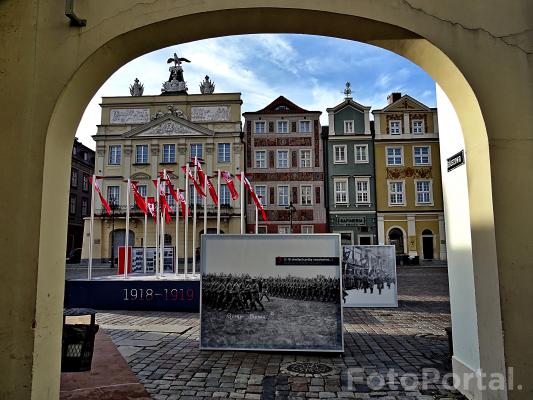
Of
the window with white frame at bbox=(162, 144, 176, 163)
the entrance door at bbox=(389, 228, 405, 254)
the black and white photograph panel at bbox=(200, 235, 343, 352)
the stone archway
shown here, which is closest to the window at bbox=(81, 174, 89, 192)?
the window with white frame at bbox=(162, 144, 176, 163)

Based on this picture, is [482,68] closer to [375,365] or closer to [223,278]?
[375,365]

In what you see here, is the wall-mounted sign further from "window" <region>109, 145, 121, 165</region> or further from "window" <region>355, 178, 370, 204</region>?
"window" <region>109, 145, 121, 165</region>

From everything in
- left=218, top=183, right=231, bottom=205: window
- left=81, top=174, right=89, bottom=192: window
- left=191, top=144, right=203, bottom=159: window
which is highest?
left=191, top=144, right=203, bottom=159: window

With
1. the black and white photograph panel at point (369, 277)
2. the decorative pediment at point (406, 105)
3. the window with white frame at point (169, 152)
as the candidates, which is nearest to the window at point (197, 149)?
the window with white frame at point (169, 152)

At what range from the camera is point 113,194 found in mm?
37125

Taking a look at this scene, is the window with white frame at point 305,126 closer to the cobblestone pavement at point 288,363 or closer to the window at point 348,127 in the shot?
the window at point 348,127

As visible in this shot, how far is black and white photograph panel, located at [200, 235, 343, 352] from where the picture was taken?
23.4 feet

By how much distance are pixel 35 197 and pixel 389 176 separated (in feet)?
115

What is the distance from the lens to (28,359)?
376 cm

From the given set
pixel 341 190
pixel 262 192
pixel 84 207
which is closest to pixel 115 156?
pixel 262 192

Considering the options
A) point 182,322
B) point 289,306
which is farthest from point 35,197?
point 182,322

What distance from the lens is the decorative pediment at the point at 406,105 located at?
122 ft

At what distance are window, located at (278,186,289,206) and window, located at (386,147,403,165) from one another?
29.4 feet

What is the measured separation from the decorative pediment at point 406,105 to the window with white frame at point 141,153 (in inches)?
816
